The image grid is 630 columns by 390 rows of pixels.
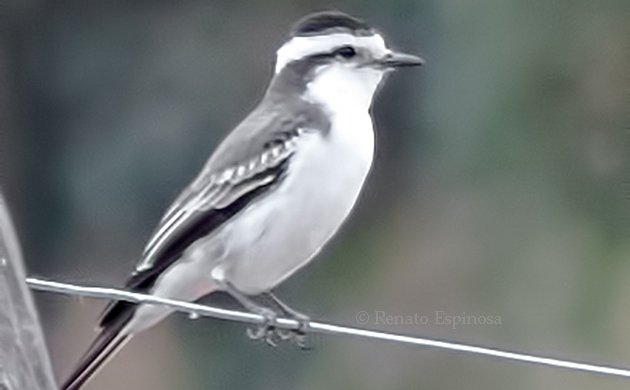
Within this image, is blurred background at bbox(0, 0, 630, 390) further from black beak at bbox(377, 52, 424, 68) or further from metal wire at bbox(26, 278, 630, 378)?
metal wire at bbox(26, 278, 630, 378)

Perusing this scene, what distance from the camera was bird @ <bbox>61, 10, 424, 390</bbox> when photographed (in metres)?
2.94

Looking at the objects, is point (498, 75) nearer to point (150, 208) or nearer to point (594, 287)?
point (594, 287)

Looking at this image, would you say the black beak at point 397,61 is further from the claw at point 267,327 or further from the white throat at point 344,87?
the claw at point 267,327

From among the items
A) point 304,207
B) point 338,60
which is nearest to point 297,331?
point 304,207

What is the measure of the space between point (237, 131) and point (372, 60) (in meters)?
0.28

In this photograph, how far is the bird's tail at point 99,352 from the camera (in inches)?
116

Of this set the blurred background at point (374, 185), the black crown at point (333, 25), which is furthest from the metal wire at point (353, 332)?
the blurred background at point (374, 185)

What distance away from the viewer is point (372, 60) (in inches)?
119

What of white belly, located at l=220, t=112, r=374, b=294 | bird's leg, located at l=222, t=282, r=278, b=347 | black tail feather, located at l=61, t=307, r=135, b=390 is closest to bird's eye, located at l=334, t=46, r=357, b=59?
white belly, located at l=220, t=112, r=374, b=294

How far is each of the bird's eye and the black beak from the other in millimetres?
45

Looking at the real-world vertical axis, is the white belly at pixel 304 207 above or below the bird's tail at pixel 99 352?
above

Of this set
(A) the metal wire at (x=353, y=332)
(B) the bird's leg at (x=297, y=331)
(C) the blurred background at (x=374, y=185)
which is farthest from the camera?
(C) the blurred background at (x=374, y=185)

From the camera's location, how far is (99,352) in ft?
9.74

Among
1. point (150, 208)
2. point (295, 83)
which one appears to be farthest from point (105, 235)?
point (295, 83)
